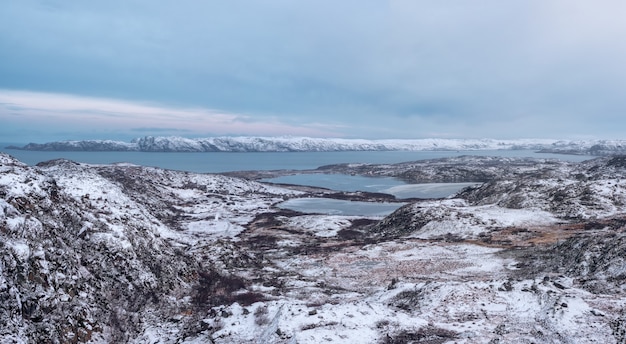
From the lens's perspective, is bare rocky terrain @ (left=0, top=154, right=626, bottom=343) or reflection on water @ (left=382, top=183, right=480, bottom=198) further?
reflection on water @ (left=382, top=183, right=480, bottom=198)

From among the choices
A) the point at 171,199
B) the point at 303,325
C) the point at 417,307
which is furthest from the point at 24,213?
the point at 171,199

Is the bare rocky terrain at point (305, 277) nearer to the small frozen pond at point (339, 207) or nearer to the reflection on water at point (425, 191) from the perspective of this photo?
the small frozen pond at point (339, 207)

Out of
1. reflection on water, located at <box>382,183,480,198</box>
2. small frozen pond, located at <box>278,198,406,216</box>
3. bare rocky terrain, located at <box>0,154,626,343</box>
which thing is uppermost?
bare rocky terrain, located at <box>0,154,626,343</box>

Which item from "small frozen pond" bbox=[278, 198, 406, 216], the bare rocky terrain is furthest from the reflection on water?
the bare rocky terrain

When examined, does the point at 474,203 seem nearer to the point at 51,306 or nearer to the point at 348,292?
the point at 348,292

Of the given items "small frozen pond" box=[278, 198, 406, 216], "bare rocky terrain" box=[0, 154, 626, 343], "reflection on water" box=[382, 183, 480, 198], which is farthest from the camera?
"reflection on water" box=[382, 183, 480, 198]

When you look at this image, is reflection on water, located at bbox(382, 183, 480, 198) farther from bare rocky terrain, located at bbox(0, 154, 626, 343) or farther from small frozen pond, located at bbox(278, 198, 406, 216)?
bare rocky terrain, located at bbox(0, 154, 626, 343)

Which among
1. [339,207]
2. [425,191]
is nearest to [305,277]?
[339,207]

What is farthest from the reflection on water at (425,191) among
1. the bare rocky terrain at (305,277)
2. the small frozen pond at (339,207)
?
the bare rocky terrain at (305,277)

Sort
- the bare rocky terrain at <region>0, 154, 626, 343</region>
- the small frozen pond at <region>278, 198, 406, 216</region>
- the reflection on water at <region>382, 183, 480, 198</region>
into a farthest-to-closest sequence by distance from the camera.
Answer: the reflection on water at <region>382, 183, 480, 198</region>, the small frozen pond at <region>278, 198, 406, 216</region>, the bare rocky terrain at <region>0, 154, 626, 343</region>
